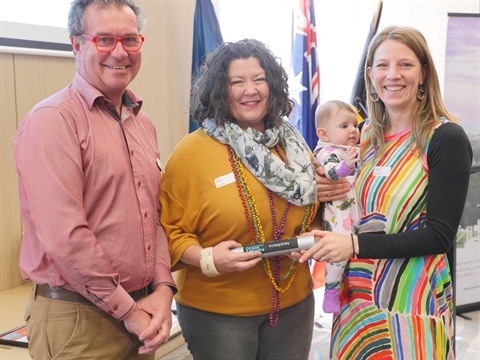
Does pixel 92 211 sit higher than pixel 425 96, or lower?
lower

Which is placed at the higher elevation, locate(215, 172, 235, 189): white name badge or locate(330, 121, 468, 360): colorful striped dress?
locate(215, 172, 235, 189): white name badge

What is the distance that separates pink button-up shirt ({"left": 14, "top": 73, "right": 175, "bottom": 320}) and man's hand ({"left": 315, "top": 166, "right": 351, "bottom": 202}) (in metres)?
0.69

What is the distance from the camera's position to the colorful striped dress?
2.05 m

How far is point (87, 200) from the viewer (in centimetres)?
173

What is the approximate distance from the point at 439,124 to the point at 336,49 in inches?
182

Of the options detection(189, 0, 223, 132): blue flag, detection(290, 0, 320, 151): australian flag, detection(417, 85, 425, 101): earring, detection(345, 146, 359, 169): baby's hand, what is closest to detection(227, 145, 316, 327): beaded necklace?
detection(345, 146, 359, 169): baby's hand

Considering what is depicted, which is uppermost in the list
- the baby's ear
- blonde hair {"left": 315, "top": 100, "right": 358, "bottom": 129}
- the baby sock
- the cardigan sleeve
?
blonde hair {"left": 315, "top": 100, "right": 358, "bottom": 129}

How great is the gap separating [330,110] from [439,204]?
732 mm

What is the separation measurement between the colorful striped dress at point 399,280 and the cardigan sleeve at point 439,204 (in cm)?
6

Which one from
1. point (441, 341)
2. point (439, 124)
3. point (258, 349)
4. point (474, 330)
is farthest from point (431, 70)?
point (474, 330)

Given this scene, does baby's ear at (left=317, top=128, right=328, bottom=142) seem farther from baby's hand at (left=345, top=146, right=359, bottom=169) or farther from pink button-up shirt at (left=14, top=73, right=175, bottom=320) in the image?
pink button-up shirt at (left=14, top=73, right=175, bottom=320)

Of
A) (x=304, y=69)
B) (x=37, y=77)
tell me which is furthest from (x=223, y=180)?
(x=304, y=69)

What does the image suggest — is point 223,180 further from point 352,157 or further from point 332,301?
point 332,301

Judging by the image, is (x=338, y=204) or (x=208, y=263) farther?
(x=338, y=204)
